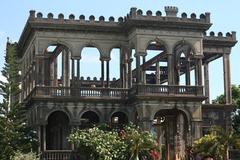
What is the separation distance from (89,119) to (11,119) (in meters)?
6.51

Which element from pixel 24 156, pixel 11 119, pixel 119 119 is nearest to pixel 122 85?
pixel 119 119

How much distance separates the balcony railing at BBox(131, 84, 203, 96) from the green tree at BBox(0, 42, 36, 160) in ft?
26.6

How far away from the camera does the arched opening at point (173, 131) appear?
147ft

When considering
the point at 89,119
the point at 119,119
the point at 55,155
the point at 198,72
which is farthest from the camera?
the point at 119,119

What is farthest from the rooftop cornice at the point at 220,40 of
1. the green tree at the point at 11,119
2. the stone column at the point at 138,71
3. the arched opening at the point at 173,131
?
the green tree at the point at 11,119

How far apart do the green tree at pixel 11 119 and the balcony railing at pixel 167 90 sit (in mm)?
8100

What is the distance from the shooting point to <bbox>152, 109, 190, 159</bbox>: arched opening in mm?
44656

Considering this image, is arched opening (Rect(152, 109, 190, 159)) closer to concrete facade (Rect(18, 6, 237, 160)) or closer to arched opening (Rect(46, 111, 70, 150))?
concrete facade (Rect(18, 6, 237, 160))

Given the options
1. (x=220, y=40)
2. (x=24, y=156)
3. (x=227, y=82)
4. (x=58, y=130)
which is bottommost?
(x=24, y=156)

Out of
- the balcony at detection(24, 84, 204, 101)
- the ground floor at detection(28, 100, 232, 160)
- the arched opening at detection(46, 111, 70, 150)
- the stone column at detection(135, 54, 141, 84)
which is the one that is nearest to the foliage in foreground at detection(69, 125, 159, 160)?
the ground floor at detection(28, 100, 232, 160)

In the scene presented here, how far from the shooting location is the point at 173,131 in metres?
46.1

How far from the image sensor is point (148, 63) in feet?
176

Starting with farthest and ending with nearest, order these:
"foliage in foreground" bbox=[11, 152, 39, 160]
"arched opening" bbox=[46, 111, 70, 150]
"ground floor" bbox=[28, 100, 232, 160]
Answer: "arched opening" bbox=[46, 111, 70, 150] → "ground floor" bbox=[28, 100, 232, 160] → "foliage in foreground" bbox=[11, 152, 39, 160]

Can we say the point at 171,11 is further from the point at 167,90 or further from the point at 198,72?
the point at 167,90
